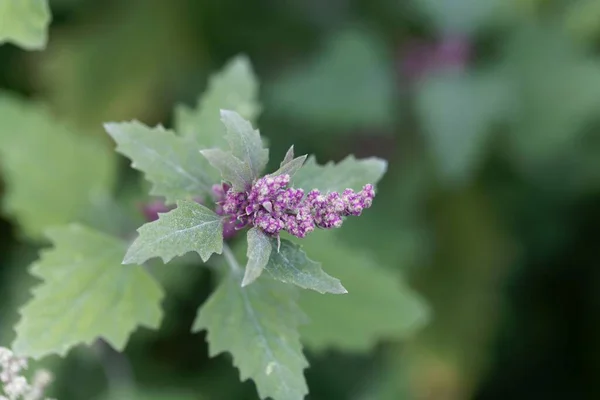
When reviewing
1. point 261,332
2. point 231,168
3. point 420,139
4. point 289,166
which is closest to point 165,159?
point 231,168

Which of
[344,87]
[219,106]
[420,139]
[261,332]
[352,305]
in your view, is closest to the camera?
[261,332]

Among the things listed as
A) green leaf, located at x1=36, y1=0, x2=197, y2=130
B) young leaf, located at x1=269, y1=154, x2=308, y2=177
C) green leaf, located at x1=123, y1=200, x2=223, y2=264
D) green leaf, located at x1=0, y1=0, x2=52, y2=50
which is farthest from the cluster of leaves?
green leaf, located at x1=36, y1=0, x2=197, y2=130

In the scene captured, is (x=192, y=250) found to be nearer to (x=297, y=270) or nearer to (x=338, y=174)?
(x=297, y=270)

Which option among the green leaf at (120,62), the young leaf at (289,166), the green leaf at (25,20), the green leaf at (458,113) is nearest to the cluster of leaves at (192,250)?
the young leaf at (289,166)

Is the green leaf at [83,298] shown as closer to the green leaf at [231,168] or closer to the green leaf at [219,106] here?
the green leaf at [219,106]

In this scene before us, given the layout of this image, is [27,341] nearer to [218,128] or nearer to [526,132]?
[218,128]

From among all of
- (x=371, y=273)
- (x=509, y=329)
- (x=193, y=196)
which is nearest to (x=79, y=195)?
(x=193, y=196)
